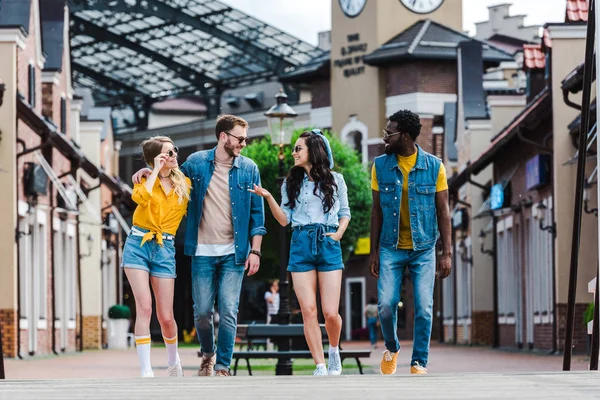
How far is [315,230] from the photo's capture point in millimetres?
11203

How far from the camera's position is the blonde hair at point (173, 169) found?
11.0 meters

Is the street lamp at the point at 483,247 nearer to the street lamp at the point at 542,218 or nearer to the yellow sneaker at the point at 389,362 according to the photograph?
the street lamp at the point at 542,218

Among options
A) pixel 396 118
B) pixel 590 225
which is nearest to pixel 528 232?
pixel 590 225

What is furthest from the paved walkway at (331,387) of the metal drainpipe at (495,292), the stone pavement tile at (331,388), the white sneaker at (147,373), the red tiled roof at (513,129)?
the metal drainpipe at (495,292)

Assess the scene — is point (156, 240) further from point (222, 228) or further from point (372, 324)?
point (372, 324)

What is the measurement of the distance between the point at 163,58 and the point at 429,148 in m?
16.7

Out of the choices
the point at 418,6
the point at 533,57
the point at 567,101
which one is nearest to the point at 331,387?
the point at 567,101

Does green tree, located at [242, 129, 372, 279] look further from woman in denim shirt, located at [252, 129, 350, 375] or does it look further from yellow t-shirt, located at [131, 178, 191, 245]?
yellow t-shirt, located at [131, 178, 191, 245]

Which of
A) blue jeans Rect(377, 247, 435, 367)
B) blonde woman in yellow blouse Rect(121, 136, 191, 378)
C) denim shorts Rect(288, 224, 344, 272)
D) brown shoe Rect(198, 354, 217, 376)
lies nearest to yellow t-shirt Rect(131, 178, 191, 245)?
blonde woman in yellow blouse Rect(121, 136, 191, 378)

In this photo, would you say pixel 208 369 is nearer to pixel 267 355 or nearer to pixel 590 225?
pixel 267 355

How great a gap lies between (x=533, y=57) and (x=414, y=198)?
23.1 m

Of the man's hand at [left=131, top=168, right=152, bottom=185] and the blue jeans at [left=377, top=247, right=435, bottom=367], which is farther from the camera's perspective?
the blue jeans at [left=377, top=247, right=435, bottom=367]

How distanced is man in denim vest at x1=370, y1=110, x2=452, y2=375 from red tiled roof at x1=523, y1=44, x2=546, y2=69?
74.8 feet

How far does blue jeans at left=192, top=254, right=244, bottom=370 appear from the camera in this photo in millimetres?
11062
